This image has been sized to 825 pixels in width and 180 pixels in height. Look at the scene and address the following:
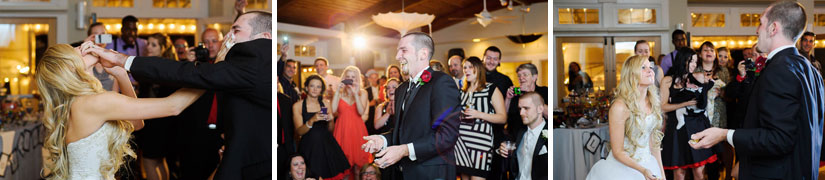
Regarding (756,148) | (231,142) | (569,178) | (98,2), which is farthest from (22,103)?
(756,148)

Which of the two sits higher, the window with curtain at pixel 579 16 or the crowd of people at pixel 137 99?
the window with curtain at pixel 579 16

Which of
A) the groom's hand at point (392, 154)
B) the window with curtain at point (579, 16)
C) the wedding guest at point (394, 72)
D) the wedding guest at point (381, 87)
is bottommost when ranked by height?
the groom's hand at point (392, 154)

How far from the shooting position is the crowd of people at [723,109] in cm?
274

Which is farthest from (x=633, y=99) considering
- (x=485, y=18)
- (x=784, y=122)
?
(x=485, y=18)

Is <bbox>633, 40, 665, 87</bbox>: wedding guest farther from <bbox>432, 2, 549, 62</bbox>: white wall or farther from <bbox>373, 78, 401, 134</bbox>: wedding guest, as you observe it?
<bbox>373, 78, 401, 134</bbox>: wedding guest

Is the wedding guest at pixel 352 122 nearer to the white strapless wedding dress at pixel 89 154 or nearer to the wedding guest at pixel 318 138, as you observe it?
the wedding guest at pixel 318 138

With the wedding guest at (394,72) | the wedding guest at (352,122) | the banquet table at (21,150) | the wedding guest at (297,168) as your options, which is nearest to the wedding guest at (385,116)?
the wedding guest at (352,122)

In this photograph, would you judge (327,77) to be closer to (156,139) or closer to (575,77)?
(156,139)

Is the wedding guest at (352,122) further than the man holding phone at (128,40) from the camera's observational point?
No

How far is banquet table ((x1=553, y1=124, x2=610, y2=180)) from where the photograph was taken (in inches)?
181

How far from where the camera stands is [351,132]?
13.0 feet

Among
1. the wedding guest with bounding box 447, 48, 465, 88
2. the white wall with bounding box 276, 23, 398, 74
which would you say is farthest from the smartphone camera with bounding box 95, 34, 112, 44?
the wedding guest with bounding box 447, 48, 465, 88

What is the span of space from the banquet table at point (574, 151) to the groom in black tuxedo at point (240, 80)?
8.42ft

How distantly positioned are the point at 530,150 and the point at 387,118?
101 cm
